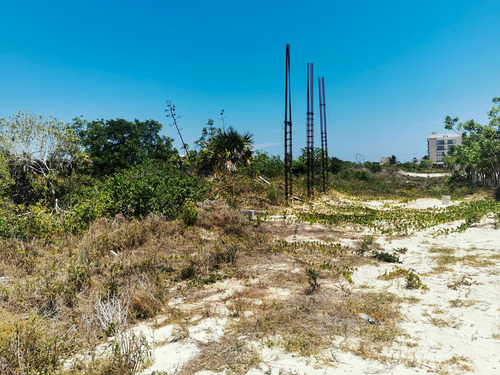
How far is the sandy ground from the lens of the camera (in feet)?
10.1

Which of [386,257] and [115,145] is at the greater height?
[115,145]

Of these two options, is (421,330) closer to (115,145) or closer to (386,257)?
(386,257)

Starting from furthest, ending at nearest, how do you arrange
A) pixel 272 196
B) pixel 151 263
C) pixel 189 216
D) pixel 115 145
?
1. pixel 115 145
2. pixel 272 196
3. pixel 189 216
4. pixel 151 263

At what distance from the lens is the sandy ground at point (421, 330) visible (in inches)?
121

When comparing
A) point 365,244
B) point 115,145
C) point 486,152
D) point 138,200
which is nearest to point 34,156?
point 138,200

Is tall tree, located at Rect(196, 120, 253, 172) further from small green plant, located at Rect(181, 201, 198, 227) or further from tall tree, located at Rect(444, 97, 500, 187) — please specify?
tall tree, located at Rect(444, 97, 500, 187)

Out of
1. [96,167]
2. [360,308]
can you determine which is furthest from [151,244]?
[96,167]

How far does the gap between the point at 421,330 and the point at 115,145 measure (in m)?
28.5

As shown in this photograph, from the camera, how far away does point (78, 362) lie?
320 cm

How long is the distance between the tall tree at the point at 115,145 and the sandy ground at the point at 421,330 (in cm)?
2223

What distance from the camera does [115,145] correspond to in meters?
27.8

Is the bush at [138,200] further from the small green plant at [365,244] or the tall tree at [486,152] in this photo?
the tall tree at [486,152]

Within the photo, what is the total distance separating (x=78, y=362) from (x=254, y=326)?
1.97 metres

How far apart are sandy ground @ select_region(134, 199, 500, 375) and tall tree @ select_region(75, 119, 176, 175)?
875 inches
